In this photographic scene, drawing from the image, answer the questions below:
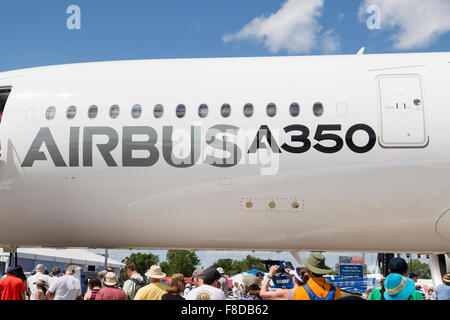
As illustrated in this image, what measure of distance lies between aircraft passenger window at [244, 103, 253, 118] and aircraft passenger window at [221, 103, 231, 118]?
29 cm

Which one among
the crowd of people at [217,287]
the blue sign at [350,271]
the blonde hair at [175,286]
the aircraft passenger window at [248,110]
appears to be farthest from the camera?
the blue sign at [350,271]

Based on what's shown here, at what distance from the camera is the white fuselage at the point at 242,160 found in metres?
8.09

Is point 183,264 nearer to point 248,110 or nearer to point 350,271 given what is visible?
point 350,271

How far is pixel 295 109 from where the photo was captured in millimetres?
8359

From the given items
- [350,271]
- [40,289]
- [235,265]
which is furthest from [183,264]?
[40,289]

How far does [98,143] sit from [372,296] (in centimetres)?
526

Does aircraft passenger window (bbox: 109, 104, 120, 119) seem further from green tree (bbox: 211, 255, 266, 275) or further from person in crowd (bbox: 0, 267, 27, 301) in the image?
green tree (bbox: 211, 255, 266, 275)

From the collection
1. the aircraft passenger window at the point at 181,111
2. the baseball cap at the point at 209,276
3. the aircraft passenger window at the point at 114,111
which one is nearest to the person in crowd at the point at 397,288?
the baseball cap at the point at 209,276

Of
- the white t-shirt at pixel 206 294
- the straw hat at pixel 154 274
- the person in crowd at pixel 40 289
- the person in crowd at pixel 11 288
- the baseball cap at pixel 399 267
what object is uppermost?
the baseball cap at pixel 399 267

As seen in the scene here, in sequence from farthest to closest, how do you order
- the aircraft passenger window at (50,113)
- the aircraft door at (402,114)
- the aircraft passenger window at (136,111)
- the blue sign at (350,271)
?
the blue sign at (350,271) < the aircraft passenger window at (50,113) < the aircraft passenger window at (136,111) < the aircraft door at (402,114)

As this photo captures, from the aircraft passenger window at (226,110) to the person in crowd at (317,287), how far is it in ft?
11.1

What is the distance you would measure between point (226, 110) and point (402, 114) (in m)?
3.03

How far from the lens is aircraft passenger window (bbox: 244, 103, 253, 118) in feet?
27.6

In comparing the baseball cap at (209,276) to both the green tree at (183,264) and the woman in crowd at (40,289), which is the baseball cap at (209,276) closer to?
the woman in crowd at (40,289)
